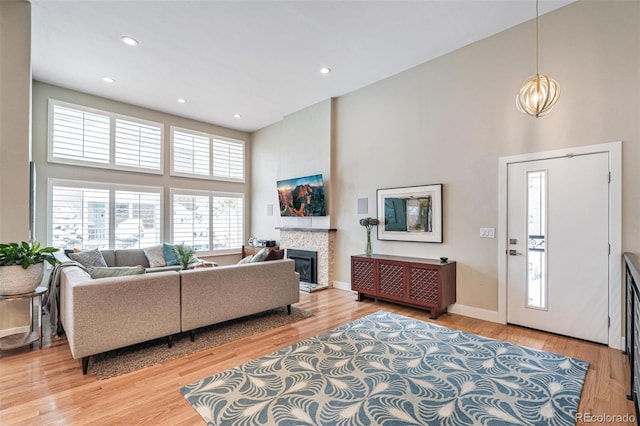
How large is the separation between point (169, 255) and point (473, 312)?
5272mm

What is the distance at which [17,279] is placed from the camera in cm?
286

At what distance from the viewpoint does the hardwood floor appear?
6.65 feet

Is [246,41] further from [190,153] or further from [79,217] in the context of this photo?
[79,217]

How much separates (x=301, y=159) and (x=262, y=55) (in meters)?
2.49

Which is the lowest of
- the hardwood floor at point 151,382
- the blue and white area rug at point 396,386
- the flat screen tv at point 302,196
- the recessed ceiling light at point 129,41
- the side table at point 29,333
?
the hardwood floor at point 151,382

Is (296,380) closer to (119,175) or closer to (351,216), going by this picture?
(351,216)

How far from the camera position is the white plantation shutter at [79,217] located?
200 inches

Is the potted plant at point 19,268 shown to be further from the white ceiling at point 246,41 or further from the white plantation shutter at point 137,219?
the white plantation shutter at point 137,219

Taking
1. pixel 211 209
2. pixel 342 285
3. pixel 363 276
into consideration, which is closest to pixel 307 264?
pixel 342 285

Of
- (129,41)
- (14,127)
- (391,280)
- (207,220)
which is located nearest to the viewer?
(14,127)

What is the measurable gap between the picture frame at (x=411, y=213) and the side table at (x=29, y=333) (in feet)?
14.4

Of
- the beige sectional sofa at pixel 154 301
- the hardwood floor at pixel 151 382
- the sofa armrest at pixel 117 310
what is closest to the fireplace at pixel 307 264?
the beige sectional sofa at pixel 154 301

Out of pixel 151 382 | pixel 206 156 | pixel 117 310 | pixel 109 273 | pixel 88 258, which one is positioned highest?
pixel 206 156

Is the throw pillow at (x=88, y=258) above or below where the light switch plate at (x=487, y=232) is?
below
